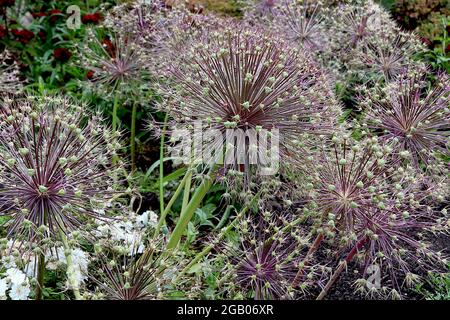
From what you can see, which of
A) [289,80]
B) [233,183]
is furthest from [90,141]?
[289,80]

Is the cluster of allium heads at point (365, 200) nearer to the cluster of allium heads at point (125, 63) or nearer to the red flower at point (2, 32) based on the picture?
the cluster of allium heads at point (125, 63)

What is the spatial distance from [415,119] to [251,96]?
3.64 feet

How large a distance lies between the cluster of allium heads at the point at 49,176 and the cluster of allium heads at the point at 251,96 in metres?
0.64

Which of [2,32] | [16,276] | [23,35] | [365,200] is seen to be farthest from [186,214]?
[2,32]

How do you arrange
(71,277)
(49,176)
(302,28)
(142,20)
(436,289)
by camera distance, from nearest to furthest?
(71,277) < (49,176) < (436,289) < (142,20) < (302,28)

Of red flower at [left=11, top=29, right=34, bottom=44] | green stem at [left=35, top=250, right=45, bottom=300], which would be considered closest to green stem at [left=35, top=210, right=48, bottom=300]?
green stem at [left=35, top=250, right=45, bottom=300]

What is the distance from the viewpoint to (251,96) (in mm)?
3240

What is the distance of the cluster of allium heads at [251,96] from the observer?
3.24m

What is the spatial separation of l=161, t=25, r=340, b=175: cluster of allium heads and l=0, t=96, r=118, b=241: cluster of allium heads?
64 centimetres

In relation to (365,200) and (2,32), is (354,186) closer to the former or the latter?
(365,200)

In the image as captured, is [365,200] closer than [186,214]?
Yes

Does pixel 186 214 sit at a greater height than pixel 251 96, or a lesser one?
lesser

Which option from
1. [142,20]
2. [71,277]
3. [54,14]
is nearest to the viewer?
[71,277]

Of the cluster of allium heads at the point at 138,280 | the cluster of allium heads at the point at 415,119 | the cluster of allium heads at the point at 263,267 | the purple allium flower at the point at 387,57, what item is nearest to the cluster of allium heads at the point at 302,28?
the purple allium flower at the point at 387,57
